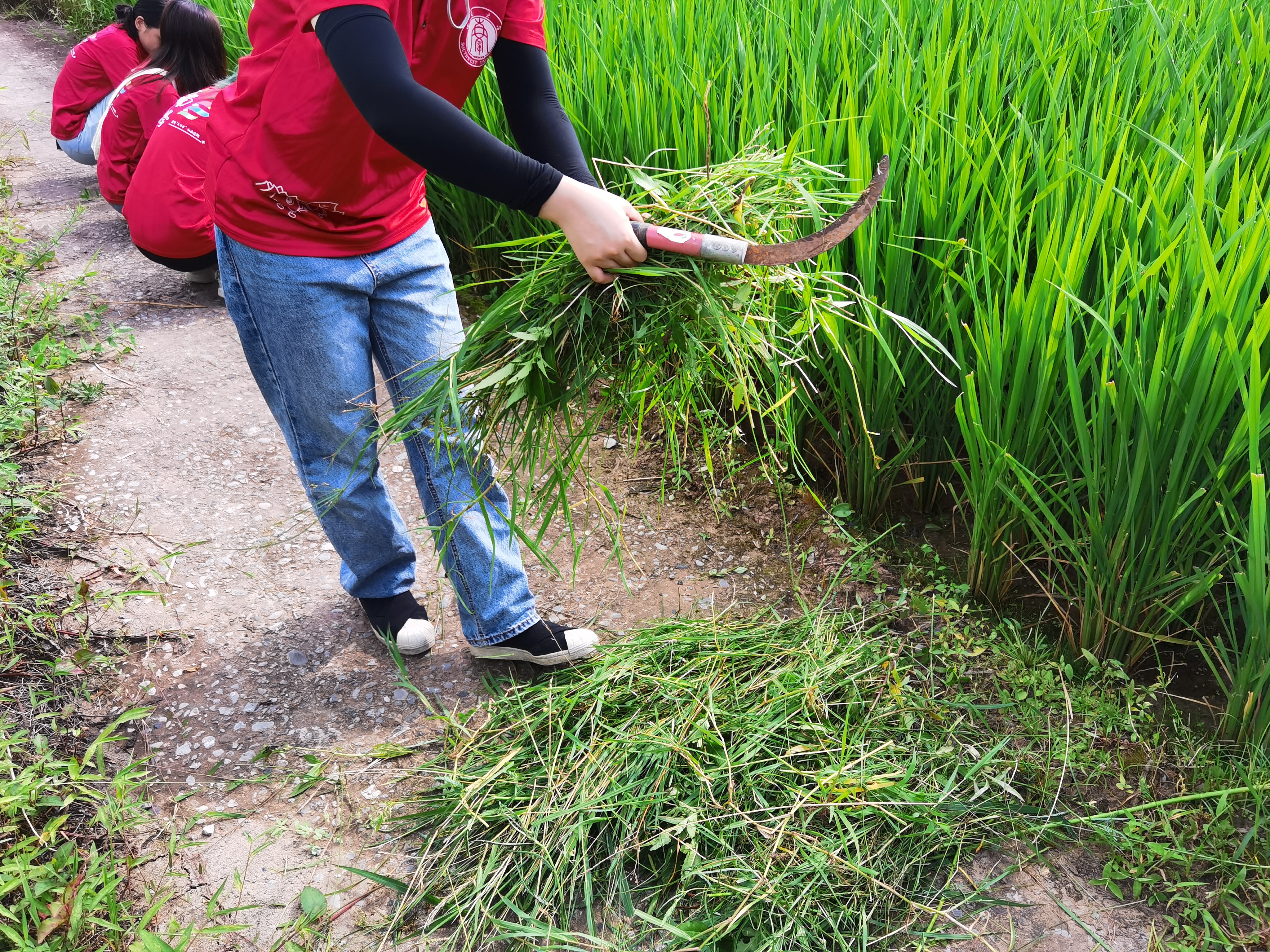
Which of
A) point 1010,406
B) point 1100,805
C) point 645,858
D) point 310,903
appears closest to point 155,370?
point 310,903

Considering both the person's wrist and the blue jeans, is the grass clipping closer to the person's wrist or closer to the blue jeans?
the blue jeans

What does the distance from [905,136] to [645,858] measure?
1.53 metres

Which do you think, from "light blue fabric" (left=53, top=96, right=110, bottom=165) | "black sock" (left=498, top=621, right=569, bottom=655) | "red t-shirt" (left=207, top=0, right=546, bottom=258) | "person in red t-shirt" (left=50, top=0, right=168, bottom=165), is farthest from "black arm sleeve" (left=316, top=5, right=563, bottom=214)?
"light blue fabric" (left=53, top=96, right=110, bottom=165)

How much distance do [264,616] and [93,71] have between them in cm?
308

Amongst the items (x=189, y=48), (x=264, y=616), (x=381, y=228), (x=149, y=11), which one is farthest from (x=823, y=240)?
(x=149, y=11)

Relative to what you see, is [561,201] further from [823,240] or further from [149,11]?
[149,11]

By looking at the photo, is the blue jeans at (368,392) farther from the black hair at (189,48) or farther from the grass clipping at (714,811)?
the black hair at (189,48)

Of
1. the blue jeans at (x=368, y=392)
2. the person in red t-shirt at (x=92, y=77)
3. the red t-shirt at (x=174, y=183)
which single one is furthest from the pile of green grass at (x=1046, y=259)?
the person in red t-shirt at (x=92, y=77)

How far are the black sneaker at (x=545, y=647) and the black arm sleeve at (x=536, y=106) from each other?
85 centimetres

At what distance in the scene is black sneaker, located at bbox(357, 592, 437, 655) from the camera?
1.82 m

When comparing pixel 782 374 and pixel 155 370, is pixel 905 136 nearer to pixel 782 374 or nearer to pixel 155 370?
pixel 782 374

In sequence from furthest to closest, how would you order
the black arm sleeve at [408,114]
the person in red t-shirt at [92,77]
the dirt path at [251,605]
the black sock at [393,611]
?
the person in red t-shirt at [92,77], the black sock at [393,611], the dirt path at [251,605], the black arm sleeve at [408,114]

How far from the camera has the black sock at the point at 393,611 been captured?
1.86 metres

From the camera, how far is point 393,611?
A: 187 centimetres
